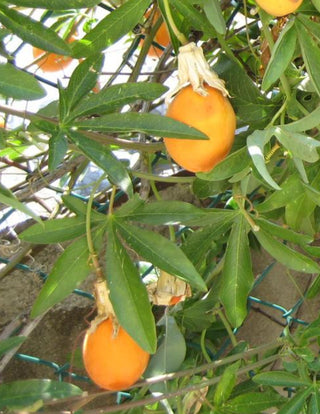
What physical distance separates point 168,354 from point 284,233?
1.08 feet

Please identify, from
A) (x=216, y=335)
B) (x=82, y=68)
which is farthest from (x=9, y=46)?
(x=216, y=335)

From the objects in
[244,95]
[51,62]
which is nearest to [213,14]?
[244,95]

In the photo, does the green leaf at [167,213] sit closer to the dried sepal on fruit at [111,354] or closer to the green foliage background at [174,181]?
the green foliage background at [174,181]

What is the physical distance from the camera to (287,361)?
125 cm

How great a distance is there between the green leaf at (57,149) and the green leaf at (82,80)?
5 cm

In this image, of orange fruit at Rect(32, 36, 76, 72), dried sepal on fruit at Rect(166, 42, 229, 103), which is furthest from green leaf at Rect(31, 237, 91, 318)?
orange fruit at Rect(32, 36, 76, 72)

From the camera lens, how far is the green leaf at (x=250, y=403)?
122 cm

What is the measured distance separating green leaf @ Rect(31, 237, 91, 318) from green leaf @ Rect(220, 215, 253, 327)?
0.66 feet

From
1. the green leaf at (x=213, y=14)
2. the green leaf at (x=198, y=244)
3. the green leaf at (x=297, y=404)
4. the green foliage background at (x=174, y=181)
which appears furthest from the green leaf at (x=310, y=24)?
the green leaf at (x=297, y=404)

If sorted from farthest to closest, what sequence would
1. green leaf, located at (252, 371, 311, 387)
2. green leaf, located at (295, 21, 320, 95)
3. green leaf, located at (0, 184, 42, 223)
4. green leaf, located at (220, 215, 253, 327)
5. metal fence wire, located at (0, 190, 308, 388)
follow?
metal fence wire, located at (0, 190, 308, 388)
green leaf, located at (252, 371, 311, 387)
green leaf, located at (220, 215, 253, 327)
green leaf, located at (295, 21, 320, 95)
green leaf, located at (0, 184, 42, 223)

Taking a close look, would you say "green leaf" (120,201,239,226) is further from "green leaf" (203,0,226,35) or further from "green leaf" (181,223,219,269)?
"green leaf" (203,0,226,35)

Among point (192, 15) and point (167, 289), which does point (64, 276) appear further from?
point (192, 15)

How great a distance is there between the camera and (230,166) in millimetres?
967

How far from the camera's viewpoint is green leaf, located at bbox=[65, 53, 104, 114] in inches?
37.5
